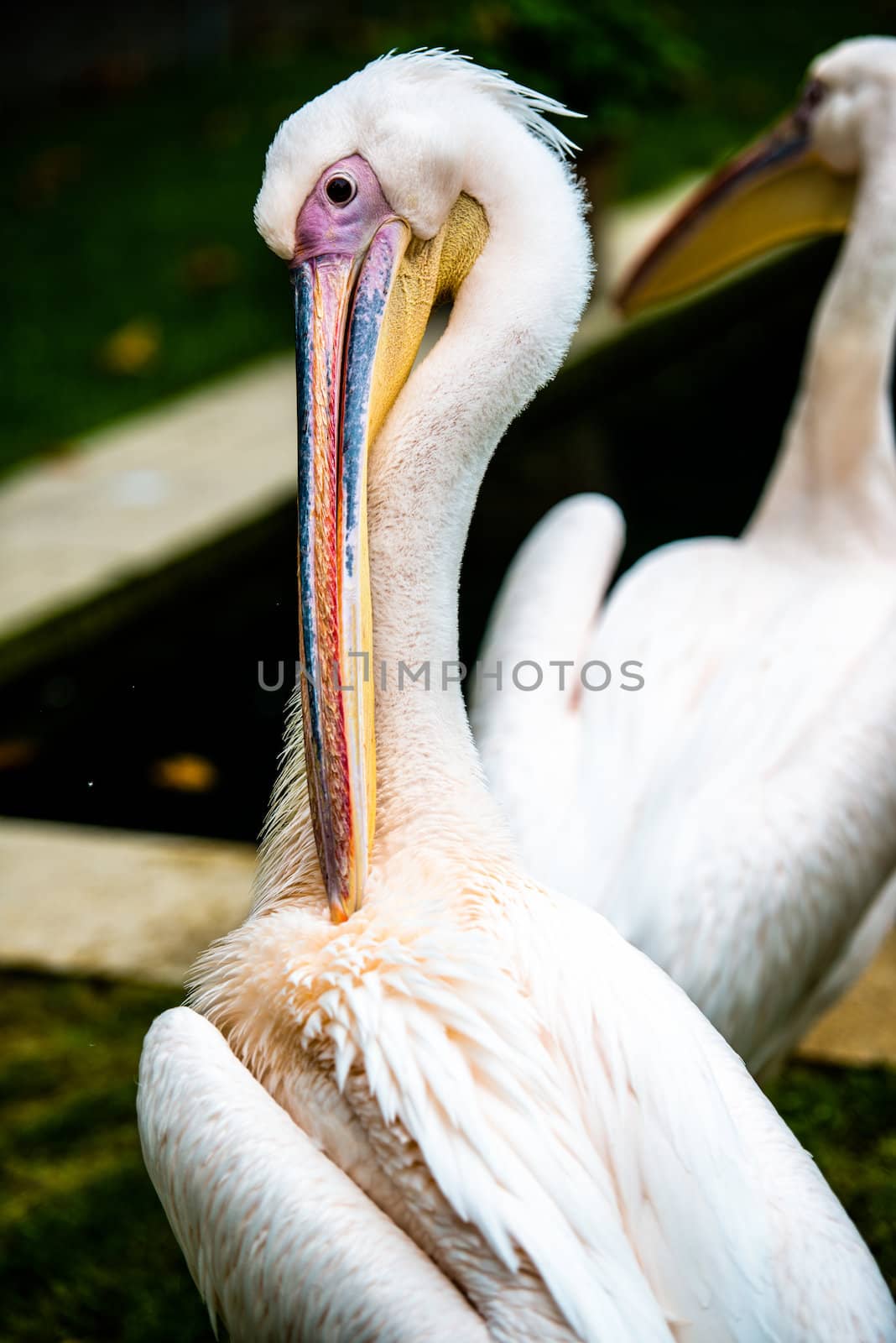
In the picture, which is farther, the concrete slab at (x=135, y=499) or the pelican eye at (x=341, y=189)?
the concrete slab at (x=135, y=499)

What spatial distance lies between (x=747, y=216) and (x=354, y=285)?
1.74 meters

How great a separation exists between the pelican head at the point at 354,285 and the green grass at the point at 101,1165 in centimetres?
109

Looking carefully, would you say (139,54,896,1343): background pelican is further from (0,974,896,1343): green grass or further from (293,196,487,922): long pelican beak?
(0,974,896,1343): green grass

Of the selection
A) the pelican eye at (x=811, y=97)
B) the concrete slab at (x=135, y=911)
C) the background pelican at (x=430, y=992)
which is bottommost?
the concrete slab at (x=135, y=911)

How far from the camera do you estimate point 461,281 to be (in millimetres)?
1888

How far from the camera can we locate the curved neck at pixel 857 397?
2.77 m

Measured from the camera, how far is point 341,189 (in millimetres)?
1724

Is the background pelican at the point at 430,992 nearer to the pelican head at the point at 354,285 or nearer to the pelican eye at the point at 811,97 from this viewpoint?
the pelican head at the point at 354,285

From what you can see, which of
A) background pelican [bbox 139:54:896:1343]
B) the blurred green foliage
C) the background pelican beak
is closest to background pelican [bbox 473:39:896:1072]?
background pelican [bbox 139:54:896:1343]

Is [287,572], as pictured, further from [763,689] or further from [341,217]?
[341,217]

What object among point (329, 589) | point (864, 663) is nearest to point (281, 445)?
point (864, 663)

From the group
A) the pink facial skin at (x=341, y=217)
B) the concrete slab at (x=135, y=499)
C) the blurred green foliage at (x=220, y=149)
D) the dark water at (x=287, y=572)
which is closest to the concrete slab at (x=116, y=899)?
the dark water at (x=287, y=572)

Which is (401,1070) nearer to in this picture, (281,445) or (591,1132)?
(591,1132)

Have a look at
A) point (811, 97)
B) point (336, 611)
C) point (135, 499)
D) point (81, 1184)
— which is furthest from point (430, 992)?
point (135, 499)
